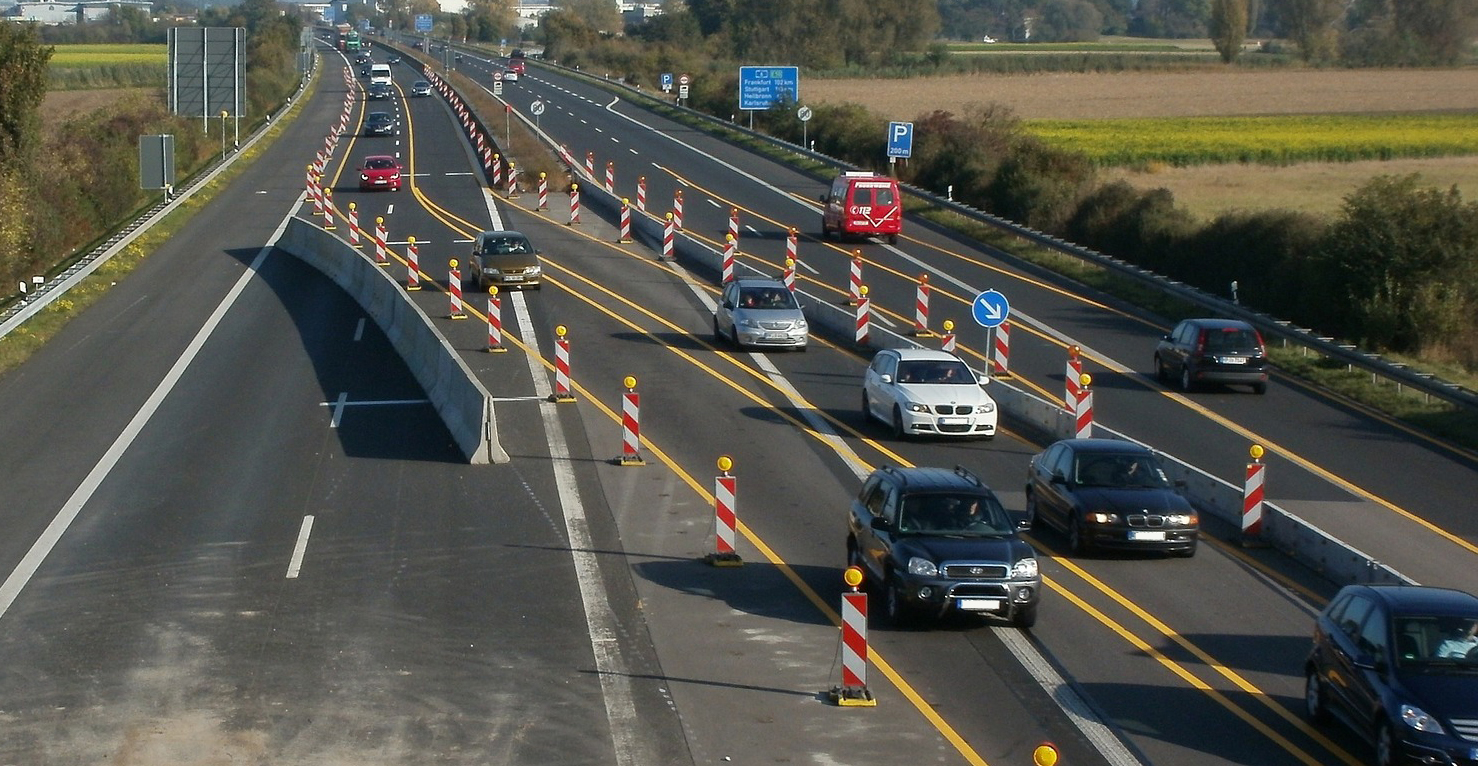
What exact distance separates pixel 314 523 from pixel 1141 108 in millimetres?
93439

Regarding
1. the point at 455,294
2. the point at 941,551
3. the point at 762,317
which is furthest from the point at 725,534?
the point at 455,294

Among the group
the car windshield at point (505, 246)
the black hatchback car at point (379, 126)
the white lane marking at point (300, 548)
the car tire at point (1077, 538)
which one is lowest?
the white lane marking at point (300, 548)

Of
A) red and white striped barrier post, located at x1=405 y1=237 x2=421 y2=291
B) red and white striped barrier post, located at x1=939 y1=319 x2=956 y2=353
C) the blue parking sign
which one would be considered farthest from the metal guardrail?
red and white striped barrier post, located at x1=405 y1=237 x2=421 y2=291

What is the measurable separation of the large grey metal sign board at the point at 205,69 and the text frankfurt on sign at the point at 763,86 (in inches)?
951

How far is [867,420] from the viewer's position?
1027 inches

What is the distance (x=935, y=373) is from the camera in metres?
25.2

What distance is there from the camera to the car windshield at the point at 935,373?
25109 millimetres

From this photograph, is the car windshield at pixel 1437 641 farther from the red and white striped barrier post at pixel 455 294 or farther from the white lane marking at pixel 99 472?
the red and white striped barrier post at pixel 455 294

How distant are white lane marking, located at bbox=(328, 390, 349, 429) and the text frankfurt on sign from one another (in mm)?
53862

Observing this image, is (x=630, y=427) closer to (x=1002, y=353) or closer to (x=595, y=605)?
(x=595, y=605)

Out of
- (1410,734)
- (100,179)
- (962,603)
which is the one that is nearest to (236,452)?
(962,603)

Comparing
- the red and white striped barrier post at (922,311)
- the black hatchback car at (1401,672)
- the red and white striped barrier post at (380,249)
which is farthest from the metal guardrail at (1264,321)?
the red and white striped barrier post at (380,249)

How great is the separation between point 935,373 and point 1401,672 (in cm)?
1375

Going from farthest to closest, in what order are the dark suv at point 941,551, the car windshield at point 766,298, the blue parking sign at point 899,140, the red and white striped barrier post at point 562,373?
the blue parking sign at point 899,140 < the car windshield at point 766,298 < the red and white striped barrier post at point 562,373 < the dark suv at point 941,551
